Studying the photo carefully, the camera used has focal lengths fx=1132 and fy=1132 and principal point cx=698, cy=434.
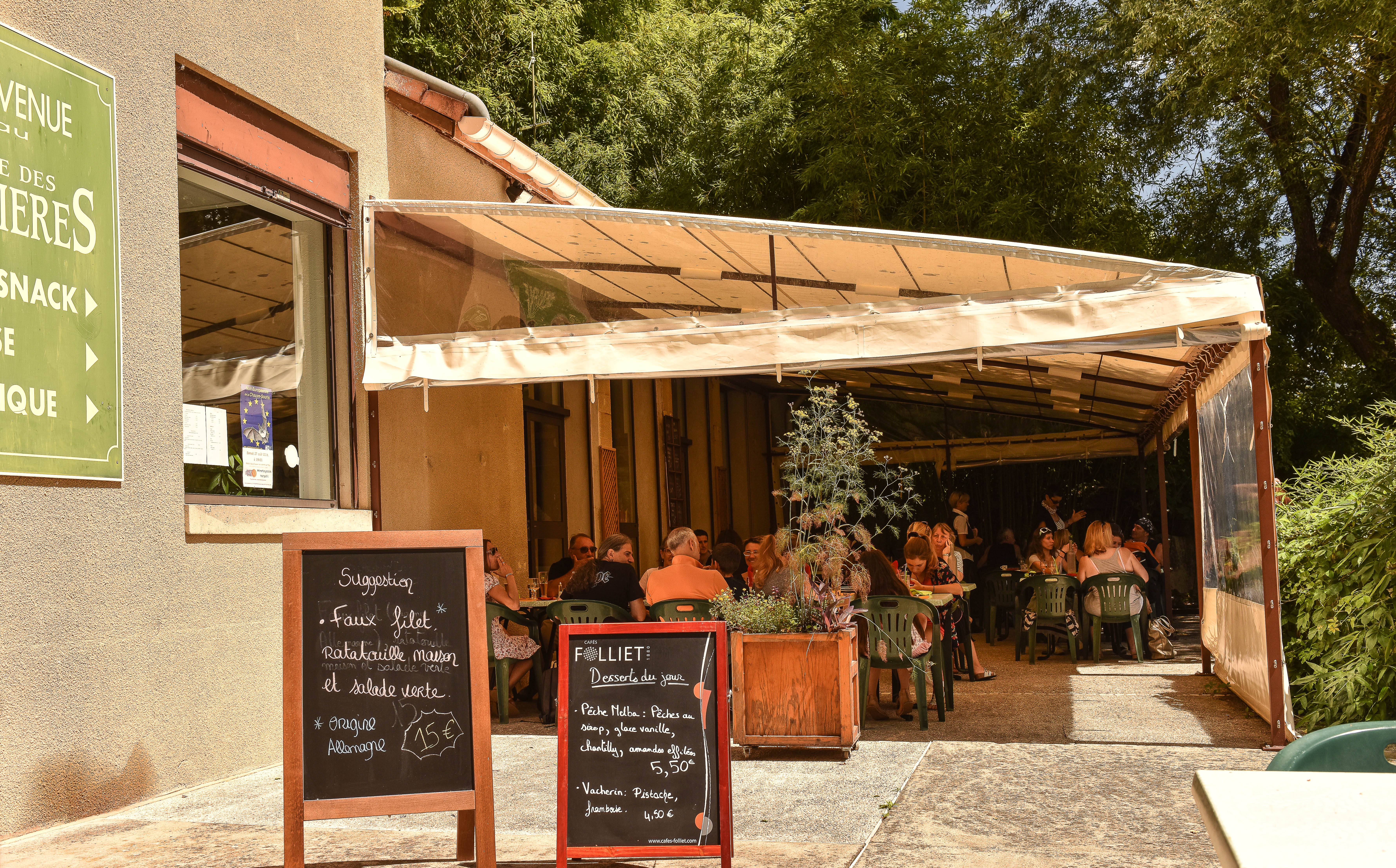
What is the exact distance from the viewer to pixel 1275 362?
507 inches

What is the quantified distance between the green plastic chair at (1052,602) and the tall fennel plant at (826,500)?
3.51 m

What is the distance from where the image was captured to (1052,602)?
8.70 m

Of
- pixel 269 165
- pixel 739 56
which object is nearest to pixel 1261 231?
pixel 739 56

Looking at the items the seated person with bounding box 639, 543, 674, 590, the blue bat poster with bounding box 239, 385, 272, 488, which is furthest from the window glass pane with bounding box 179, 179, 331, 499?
the seated person with bounding box 639, 543, 674, 590

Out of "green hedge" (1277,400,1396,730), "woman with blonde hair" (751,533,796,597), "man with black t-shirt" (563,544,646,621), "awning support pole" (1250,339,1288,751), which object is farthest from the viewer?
"man with black t-shirt" (563,544,646,621)

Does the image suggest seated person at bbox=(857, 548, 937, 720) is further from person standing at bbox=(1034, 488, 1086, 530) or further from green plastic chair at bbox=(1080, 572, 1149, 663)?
person standing at bbox=(1034, 488, 1086, 530)

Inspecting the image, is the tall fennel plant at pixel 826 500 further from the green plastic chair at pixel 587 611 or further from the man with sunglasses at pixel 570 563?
the man with sunglasses at pixel 570 563

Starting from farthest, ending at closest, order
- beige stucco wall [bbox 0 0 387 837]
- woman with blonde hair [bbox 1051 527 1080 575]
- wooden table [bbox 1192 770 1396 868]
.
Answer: woman with blonde hair [bbox 1051 527 1080 575], beige stucco wall [bbox 0 0 387 837], wooden table [bbox 1192 770 1396 868]

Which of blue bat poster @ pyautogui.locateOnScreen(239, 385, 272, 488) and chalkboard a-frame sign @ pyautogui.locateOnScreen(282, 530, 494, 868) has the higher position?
blue bat poster @ pyautogui.locateOnScreen(239, 385, 272, 488)

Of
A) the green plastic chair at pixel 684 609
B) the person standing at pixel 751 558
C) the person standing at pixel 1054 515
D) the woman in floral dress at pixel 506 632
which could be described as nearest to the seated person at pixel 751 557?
the person standing at pixel 751 558

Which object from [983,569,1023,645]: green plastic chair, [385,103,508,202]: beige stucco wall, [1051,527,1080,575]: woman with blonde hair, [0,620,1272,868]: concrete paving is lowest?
[0,620,1272,868]: concrete paving

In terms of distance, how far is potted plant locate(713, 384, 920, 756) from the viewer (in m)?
5.18

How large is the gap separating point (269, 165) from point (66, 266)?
4.92 ft

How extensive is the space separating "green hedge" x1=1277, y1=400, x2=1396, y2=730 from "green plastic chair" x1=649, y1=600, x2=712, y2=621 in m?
2.87
